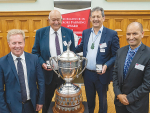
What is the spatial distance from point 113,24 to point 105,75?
201cm

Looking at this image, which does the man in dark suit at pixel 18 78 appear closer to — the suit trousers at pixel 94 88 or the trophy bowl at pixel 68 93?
the trophy bowl at pixel 68 93

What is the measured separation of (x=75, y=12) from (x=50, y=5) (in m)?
0.63

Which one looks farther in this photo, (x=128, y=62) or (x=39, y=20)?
(x=39, y=20)

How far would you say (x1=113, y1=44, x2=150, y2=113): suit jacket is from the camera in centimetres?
121

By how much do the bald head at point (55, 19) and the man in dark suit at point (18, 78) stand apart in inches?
19.1

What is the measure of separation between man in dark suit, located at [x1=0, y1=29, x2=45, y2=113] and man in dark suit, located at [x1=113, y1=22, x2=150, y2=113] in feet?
2.78

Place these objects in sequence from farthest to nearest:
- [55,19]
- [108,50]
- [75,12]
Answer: [75,12] → [108,50] → [55,19]

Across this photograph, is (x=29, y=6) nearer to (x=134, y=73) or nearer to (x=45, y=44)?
(x=45, y=44)

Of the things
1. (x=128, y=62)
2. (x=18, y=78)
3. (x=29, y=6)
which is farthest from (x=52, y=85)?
(x=29, y=6)

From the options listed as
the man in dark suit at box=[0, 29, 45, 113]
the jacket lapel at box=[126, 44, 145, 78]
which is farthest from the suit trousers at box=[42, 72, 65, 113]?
the jacket lapel at box=[126, 44, 145, 78]

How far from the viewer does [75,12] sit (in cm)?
308

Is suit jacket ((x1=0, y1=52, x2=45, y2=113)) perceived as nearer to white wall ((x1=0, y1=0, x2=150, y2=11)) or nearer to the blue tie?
the blue tie

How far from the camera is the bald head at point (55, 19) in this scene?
1.54 meters

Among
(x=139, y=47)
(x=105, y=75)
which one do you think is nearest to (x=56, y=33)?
(x=105, y=75)
